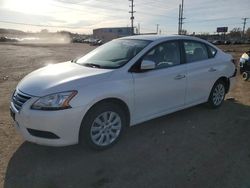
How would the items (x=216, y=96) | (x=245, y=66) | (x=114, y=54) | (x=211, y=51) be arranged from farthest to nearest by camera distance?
(x=245, y=66), (x=216, y=96), (x=211, y=51), (x=114, y=54)

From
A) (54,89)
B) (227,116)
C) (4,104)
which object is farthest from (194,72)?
(4,104)

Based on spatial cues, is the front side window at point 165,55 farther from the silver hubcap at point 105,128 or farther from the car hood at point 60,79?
the silver hubcap at point 105,128

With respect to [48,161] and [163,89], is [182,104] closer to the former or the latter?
[163,89]

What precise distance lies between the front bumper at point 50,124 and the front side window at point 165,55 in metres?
1.63

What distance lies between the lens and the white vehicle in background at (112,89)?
11.9ft

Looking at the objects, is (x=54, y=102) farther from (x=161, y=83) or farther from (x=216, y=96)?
(x=216, y=96)

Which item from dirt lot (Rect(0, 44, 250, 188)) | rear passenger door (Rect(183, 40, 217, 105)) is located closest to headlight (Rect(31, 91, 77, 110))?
dirt lot (Rect(0, 44, 250, 188))

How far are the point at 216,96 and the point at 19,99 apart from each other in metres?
4.22

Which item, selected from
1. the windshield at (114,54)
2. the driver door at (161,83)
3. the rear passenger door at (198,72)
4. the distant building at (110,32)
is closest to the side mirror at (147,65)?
the driver door at (161,83)

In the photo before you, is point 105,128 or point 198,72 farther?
point 198,72

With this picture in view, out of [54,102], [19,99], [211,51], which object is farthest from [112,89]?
[211,51]

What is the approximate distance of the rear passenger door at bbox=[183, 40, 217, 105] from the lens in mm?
5293

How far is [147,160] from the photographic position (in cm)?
388

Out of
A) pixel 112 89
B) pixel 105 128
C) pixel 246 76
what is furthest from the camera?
pixel 246 76
